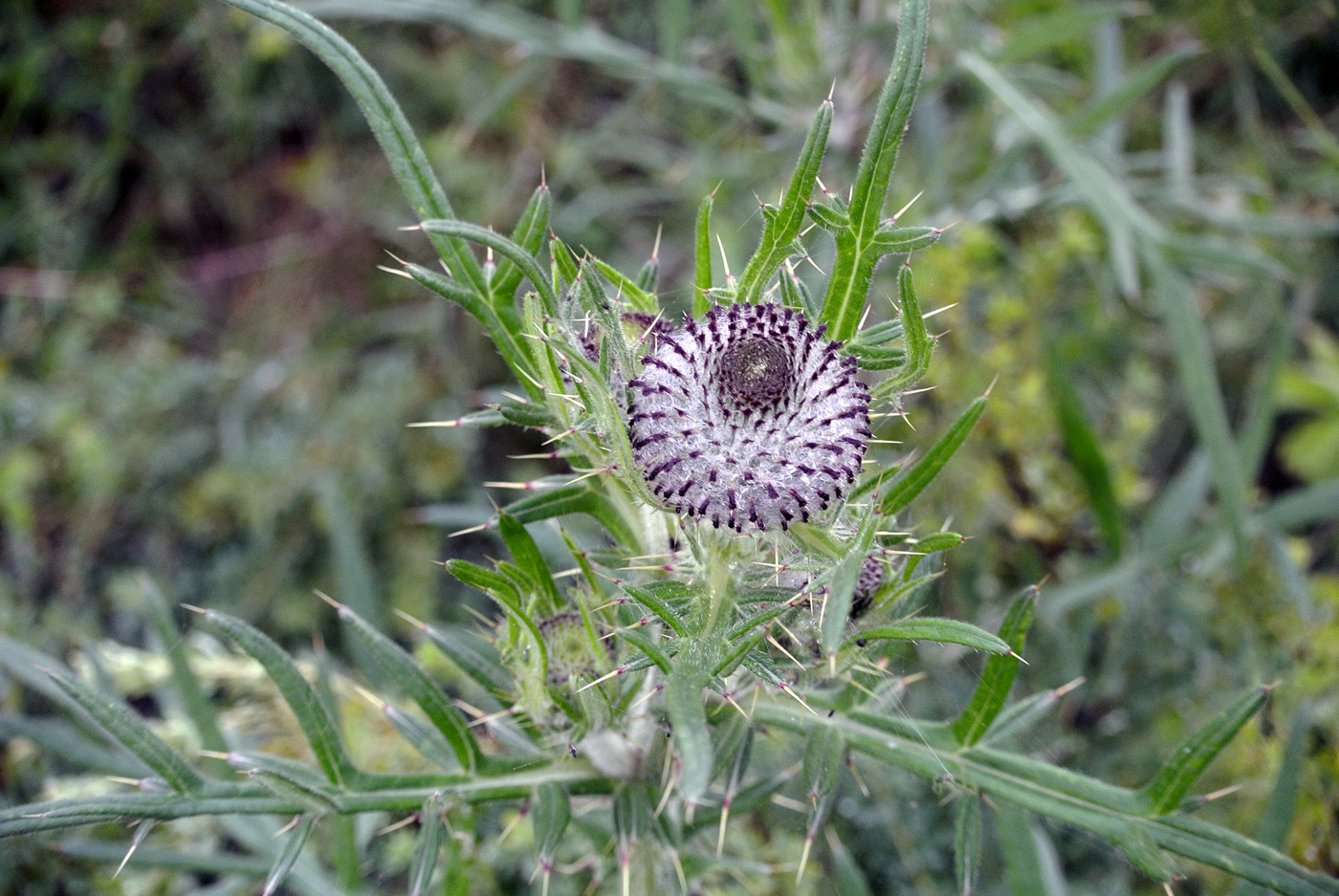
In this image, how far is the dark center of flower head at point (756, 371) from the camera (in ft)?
3.93

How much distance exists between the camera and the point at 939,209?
329 centimetres

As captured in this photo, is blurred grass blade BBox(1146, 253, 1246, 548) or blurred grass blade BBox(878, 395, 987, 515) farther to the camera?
blurred grass blade BBox(1146, 253, 1246, 548)

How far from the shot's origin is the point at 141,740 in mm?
1410

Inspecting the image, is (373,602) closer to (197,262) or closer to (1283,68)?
(197,262)

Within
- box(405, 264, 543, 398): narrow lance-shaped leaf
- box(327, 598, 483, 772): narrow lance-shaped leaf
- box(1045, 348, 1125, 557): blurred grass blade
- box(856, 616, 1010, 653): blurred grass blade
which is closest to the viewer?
box(856, 616, 1010, 653): blurred grass blade

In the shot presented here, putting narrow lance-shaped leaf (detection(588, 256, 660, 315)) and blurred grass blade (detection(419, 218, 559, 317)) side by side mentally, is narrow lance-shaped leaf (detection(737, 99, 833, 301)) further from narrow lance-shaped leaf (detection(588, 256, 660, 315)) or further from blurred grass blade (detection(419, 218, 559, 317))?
blurred grass blade (detection(419, 218, 559, 317))

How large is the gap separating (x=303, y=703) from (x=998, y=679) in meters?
1.09

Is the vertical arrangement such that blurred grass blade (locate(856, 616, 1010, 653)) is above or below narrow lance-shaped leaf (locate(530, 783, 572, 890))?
above

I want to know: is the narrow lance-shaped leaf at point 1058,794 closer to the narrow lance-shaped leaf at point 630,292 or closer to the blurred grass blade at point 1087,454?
the narrow lance-shaped leaf at point 630,292

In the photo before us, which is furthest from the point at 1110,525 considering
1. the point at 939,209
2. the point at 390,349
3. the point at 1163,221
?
the point at 390,349

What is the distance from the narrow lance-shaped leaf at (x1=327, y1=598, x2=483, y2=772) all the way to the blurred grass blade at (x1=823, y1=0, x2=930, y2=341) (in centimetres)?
90

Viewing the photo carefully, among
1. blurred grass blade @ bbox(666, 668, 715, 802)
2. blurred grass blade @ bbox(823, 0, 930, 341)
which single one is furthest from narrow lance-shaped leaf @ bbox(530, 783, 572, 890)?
blurred grass blade @ bbox(823, 0, 930, 341)

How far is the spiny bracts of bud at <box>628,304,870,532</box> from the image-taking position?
3.96 ft

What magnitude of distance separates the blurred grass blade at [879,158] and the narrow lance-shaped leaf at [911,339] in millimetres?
97
